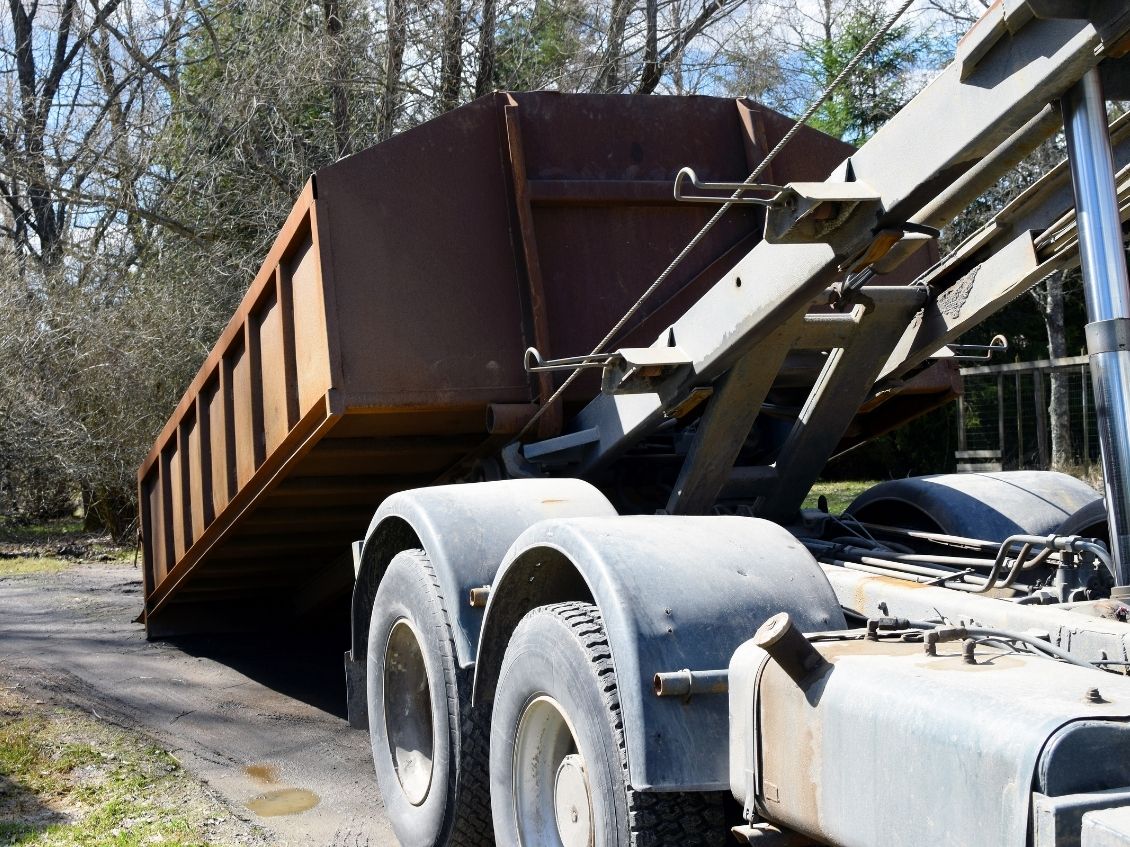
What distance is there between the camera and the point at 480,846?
394 cm

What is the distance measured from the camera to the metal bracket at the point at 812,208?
10.5 feet

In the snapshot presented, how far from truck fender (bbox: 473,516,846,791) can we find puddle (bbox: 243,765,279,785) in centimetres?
216

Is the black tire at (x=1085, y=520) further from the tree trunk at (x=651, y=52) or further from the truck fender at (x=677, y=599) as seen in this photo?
the tree trunk at (x=651, y=52)

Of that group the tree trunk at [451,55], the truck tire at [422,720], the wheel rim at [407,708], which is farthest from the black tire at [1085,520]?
the tree trunk at [451,55]

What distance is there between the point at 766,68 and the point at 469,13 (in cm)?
378

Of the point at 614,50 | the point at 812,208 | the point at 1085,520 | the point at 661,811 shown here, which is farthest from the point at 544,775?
the point at 614,50

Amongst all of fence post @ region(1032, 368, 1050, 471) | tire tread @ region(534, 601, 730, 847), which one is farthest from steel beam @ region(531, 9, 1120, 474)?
fence post @ region(1032, 368, 1050, 471)

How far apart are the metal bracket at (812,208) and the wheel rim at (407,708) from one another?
189 cm

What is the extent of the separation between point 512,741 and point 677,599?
0.77m

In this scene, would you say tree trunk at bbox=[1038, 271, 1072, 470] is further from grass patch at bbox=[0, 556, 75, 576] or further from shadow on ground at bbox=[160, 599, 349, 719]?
grass patch at bbox=[0, 556, 75, 576]

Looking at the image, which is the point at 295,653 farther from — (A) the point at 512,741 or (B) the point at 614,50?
(B) the point at 614,50

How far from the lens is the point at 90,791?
489cm

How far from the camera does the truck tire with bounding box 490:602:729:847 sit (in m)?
2.84

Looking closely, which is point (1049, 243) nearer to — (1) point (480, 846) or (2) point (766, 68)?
(1) point (480, 846)
